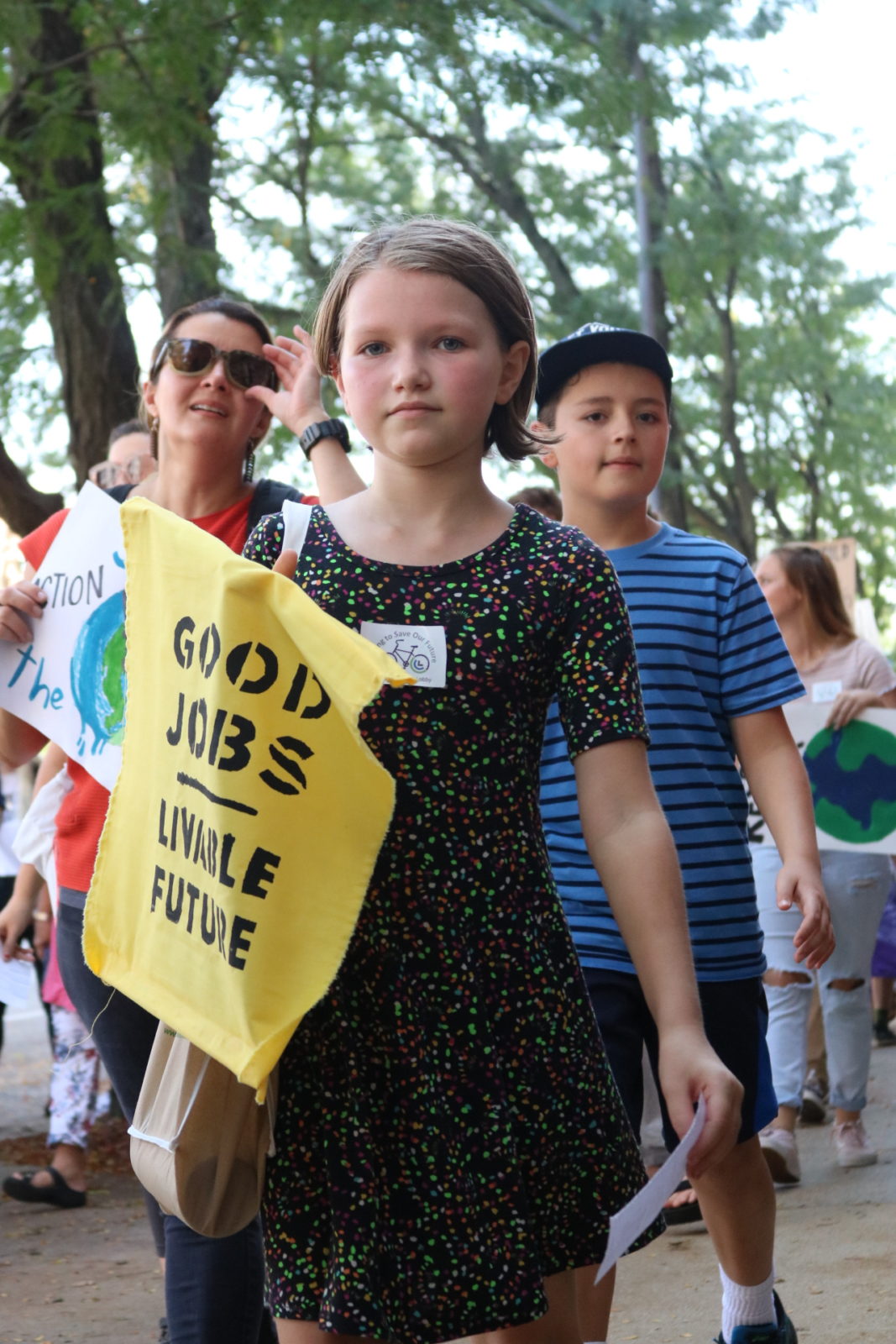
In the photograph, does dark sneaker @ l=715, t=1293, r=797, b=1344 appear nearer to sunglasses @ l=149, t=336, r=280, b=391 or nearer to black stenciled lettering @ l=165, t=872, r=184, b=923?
black stenciled lettering @ l=165, t=872, r=184, b=923

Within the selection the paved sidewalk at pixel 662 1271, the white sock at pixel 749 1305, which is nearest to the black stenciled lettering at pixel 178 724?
the white sock at pixel 749 1305

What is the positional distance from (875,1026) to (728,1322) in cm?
663

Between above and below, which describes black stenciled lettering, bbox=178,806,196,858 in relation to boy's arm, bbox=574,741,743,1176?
above

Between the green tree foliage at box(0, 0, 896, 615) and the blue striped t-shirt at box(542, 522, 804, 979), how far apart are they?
3.20 feet

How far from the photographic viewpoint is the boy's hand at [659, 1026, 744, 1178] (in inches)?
78.2

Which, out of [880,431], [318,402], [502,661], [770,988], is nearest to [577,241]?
[880,431]

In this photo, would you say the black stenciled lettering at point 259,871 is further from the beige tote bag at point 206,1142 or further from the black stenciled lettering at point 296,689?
the beige tote bag at point 206,1142

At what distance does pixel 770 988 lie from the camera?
6152mm

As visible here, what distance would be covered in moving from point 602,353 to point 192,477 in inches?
37.0

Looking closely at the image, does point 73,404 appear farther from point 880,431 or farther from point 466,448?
point 880,431

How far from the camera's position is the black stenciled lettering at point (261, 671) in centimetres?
187

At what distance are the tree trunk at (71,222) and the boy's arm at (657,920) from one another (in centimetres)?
603

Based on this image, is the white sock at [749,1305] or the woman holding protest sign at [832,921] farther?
the woman holding protest sign at [832,921]

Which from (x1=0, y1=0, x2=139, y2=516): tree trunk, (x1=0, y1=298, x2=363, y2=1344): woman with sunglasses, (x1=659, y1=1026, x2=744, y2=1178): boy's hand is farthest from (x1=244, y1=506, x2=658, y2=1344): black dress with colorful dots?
(x1=0, y1=0, x2=139, y2=516): tree trunk
